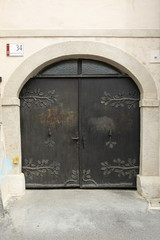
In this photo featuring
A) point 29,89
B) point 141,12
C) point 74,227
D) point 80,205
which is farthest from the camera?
point 29,89

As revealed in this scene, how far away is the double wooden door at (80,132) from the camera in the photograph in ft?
12.1

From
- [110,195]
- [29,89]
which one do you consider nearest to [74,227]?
[110,195]

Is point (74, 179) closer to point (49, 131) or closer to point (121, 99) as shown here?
point (49, 131)

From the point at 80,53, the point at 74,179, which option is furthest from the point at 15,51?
the point at 74,179

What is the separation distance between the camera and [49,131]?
3.69m

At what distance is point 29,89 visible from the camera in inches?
145

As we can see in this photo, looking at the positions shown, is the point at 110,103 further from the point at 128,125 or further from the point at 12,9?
the point at 12,9

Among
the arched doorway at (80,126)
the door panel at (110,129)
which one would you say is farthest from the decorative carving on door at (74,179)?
the door panel at (110,129)

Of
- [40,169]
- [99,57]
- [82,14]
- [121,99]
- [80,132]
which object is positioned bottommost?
[40,169]

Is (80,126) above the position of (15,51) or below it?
below

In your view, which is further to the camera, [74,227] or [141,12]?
[141,12]

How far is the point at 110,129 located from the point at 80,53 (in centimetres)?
157

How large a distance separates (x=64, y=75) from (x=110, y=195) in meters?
2.46

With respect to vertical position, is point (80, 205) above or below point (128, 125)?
below
